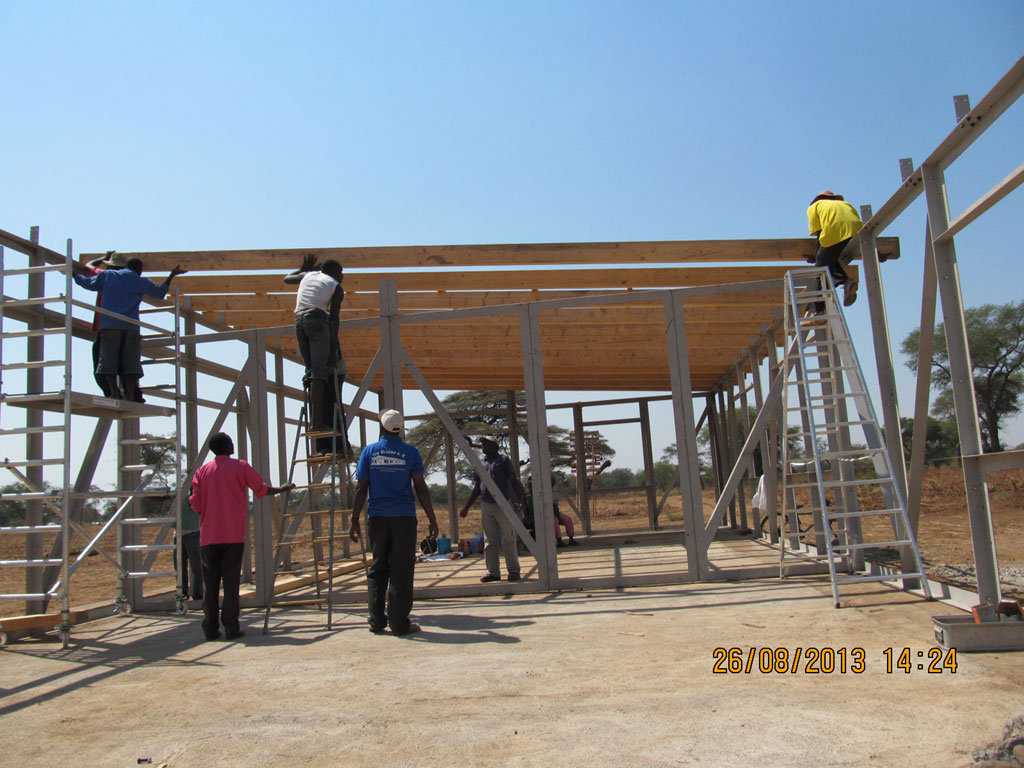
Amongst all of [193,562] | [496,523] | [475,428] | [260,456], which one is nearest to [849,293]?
[496,523]

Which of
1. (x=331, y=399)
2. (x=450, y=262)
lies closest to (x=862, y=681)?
(x=331, y=399)

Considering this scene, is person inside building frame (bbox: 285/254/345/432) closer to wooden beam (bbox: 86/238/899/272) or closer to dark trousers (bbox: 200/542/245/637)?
wooden beam (bbox: 86/238/899/272)

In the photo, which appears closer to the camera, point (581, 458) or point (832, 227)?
point (832, 227)

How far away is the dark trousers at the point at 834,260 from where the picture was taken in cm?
663

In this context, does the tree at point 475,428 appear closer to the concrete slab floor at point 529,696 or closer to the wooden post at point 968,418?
the concrete slab floor at point 529,696

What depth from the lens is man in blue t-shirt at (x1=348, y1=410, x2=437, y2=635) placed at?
5.14m

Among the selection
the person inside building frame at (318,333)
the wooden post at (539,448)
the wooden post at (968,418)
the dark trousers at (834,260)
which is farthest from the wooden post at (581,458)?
the wooden post at (968,418)

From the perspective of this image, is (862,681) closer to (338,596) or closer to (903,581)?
(903,581)

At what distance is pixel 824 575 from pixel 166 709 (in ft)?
17.0

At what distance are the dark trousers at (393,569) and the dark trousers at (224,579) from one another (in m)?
0.94

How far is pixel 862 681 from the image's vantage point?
3.34 m

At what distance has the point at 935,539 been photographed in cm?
1168

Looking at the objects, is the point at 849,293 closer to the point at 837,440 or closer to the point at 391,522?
the point at 837,440
